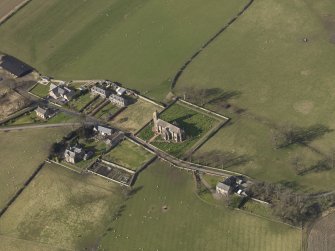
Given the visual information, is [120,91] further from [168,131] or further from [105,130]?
[168,131]

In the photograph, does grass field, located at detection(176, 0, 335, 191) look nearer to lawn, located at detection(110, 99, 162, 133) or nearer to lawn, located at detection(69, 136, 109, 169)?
lawn, located at detection(110, 99, 162, 133)

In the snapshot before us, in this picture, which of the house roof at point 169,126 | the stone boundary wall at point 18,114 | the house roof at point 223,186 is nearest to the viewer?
the house roof at point 223,186

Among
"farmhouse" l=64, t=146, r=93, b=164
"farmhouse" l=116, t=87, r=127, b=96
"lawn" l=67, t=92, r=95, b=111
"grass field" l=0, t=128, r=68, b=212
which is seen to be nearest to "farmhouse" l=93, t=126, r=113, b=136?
"farmhouse" l=64, t=146, r=93, b=164

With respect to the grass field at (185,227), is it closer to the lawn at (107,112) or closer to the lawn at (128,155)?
the lawn at (128,155)

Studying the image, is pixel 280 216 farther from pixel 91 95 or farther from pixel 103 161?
pixel 91 95

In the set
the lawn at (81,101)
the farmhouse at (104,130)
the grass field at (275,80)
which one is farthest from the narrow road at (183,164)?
the lawn at (81,101)

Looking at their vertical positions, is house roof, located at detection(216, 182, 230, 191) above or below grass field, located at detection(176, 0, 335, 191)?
below

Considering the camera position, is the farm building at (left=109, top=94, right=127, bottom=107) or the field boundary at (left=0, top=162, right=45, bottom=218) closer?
the field boundary at (left=0, top=162, right=45, bottom=218)
